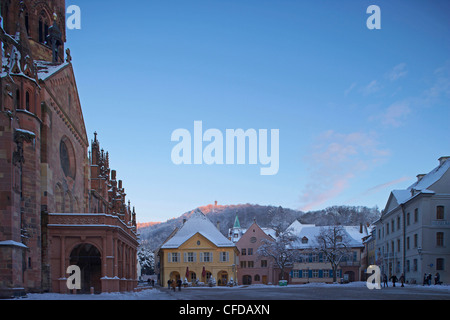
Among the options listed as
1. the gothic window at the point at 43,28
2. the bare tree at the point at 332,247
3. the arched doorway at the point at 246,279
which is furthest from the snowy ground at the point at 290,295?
the arched doorway at the point at 246,279

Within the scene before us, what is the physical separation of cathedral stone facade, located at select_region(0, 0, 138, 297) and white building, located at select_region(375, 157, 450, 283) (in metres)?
30.8

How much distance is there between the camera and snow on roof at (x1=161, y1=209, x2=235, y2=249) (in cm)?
7725

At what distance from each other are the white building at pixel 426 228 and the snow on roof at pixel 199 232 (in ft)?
95.9

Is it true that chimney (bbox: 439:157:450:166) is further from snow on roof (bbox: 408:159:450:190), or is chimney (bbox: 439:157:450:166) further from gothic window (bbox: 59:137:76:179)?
gothic window (bbox: 59:137:76:179)

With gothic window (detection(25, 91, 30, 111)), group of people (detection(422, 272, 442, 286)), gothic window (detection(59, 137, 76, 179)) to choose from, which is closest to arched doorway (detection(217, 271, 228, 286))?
group of people (detection(422, 272, 442, 286))

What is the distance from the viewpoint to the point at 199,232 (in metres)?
77.8

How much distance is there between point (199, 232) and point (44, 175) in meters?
48.5

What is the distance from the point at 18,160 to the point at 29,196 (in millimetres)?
4291

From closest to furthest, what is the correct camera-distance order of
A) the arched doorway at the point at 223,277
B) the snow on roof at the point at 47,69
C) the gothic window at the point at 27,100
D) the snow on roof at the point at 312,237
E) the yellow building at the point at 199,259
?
the gothic window at the point at 27,100
the snow on roof at the point at 47,69
the arched doorway at the point at 223,277
the yellow building at the point at 199,259
the snow on roof at the point at 312,237

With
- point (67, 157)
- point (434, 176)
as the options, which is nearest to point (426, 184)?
point (434, 176)

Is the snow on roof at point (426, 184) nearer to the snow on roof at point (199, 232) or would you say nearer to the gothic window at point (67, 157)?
the snow on roof at point (199, 232)

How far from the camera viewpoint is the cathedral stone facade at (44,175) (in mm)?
23969

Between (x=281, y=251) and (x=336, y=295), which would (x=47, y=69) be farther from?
(x=281, y=251)
